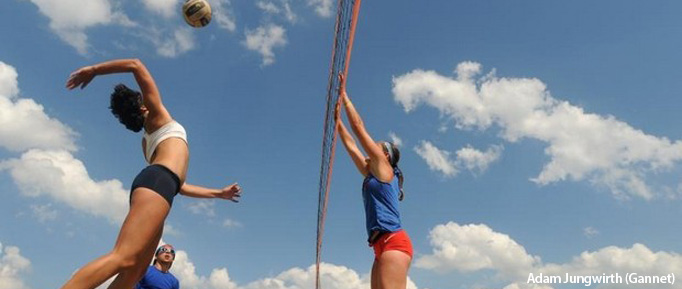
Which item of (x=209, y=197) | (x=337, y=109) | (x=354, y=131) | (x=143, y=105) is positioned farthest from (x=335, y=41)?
(x=143, y=105)

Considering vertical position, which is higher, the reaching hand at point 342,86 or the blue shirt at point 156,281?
the reaching hand at point 342,86

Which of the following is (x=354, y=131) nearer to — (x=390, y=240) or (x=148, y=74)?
(x=390, y=240)

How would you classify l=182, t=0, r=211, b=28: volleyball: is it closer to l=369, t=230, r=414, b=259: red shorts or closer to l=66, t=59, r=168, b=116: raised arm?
l=66, t=59, r=168, b=116: raised arm

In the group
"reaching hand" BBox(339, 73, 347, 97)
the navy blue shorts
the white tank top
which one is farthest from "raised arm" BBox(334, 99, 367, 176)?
the navy blue shorts

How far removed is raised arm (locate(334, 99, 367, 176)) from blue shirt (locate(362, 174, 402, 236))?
1.96 feet

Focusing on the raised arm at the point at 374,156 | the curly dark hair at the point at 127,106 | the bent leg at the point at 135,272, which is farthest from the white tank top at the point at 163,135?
the raised arm at the point at 374,156

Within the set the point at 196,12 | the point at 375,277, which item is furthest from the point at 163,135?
the point at 196,12

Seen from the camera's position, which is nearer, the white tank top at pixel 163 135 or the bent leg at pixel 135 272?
the bent leg at pixel 135 272

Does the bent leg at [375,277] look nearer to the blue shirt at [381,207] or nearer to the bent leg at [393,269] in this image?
the bent leg at [393,269]

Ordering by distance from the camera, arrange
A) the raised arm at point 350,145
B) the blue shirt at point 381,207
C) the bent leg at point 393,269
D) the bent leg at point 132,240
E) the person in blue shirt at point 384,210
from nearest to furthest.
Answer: the bent leg at point 132,240
the bent leg at point 393,269
the person in blue shirt at point 384,210
the blue shirt at point 381,207
the raised arm at point 350,145

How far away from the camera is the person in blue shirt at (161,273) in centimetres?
984

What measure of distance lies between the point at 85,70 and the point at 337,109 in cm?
302

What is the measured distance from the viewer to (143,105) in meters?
4.86

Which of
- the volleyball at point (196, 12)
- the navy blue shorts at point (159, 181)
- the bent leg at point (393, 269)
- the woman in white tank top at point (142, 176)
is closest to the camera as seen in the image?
the woman in white tank top at point (142, 176)
